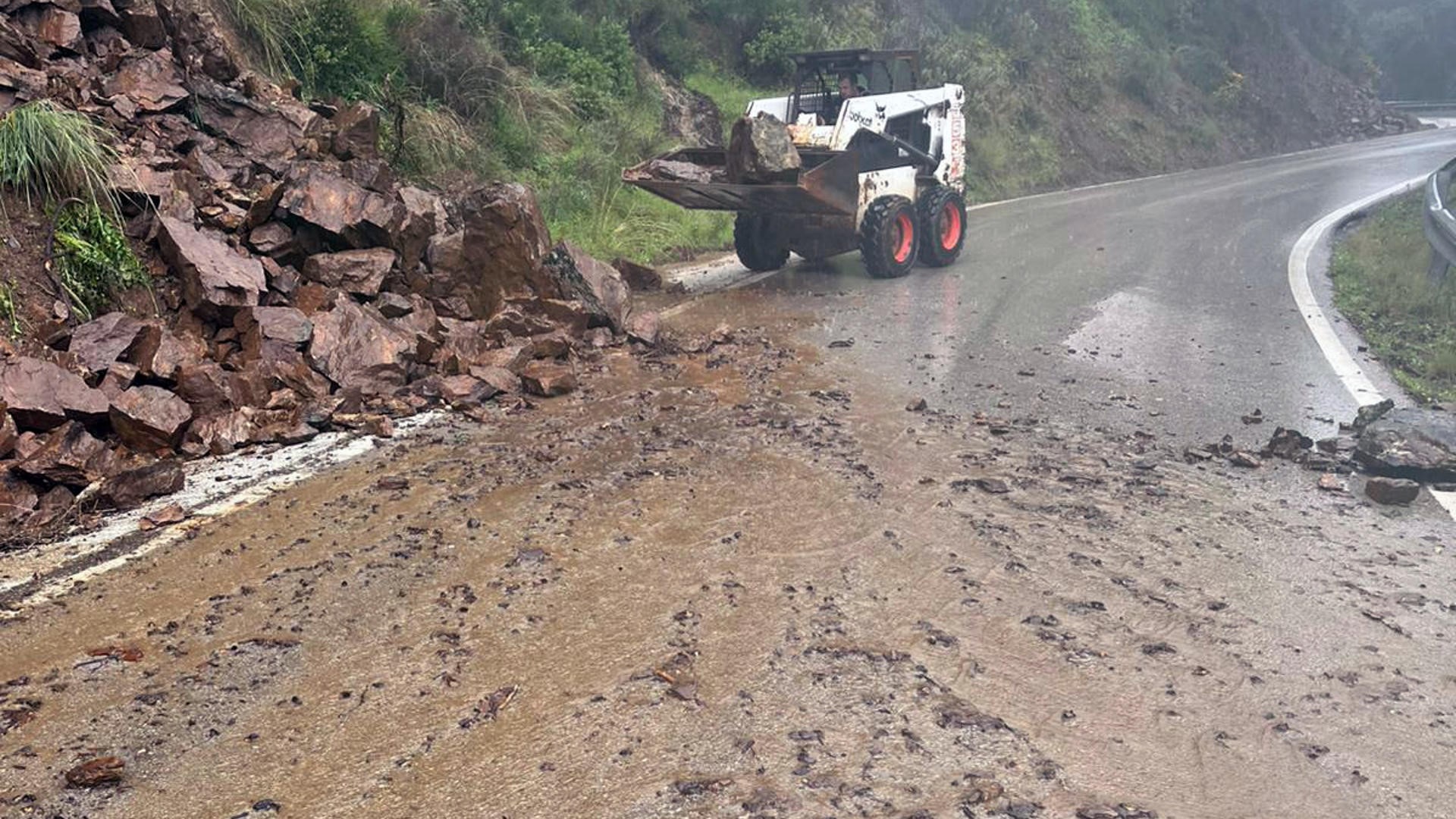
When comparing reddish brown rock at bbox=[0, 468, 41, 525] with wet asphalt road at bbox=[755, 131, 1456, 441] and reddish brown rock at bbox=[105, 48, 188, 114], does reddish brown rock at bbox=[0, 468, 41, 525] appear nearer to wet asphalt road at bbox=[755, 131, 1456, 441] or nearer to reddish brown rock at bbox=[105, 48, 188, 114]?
reddish brown rock at bbox=[105, 48, 188, 114]

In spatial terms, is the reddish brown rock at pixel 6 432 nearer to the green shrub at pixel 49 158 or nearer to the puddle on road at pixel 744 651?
the puddle on road at pixel 744 651

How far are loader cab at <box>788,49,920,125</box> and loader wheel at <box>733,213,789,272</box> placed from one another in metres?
1.47

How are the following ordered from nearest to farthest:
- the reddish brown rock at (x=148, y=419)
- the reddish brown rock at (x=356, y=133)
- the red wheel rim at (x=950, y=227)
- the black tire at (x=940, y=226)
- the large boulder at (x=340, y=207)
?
the reddish brown rock at (x=148, y=419) → the large boulder at (x=340, y=207) → the reddish brown rock at (x=356, y=133) → the black tire at (x=940, y=226) → the red wheel rim at (x=950, y=227)

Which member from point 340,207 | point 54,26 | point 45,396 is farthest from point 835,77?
point 45,396

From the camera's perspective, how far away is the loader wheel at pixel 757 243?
1337 cm

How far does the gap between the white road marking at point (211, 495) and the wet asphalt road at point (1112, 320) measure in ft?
13.9

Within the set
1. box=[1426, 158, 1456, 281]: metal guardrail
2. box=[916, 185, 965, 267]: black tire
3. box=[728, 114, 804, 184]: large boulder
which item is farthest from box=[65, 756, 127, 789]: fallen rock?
box=[1426, 158, 1456, 281]: metal guardrail

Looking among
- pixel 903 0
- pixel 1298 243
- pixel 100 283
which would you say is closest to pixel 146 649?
pixel 100 283

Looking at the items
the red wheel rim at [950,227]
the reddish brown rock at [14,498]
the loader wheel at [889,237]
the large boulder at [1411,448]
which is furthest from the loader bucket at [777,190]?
the reddish brown rock at [14,498]

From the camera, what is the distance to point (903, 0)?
29750 mm

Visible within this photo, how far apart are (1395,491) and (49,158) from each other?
8.68m

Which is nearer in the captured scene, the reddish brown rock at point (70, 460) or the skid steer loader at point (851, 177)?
the reddish brown rock at point (70, 460)

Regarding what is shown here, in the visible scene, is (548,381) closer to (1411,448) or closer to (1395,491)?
(1395,491)

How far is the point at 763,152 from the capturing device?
11742mm
